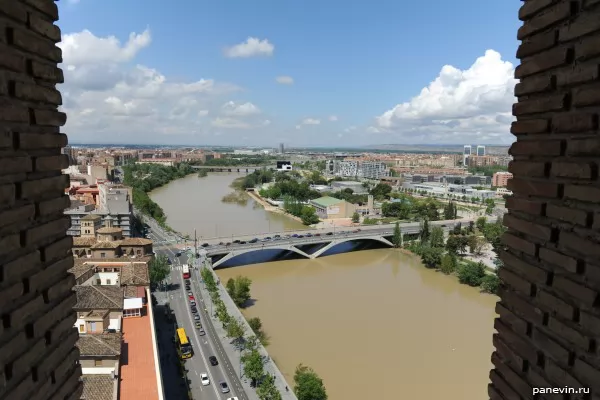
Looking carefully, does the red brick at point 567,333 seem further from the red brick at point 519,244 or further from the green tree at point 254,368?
the green tree at point 254,368

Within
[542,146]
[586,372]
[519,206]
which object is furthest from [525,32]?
[586,372]

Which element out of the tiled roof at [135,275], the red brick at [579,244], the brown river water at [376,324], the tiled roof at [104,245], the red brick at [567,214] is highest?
the red brick at [567,214]

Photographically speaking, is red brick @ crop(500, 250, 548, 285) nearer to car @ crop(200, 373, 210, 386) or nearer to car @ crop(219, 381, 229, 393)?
car @ crop(219, 381, 229, 393)

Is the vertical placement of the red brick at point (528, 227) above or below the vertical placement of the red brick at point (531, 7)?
below

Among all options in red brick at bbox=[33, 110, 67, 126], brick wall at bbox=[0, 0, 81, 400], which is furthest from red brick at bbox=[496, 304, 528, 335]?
red brick at bbox=[33, 110, 67, 126]

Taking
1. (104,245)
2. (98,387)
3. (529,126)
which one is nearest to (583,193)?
(529,126)

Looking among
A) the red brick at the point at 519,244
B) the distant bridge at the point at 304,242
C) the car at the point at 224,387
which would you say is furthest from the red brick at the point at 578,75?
the distant bridge at the point at 304,242

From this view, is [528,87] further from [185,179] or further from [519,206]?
[185,179]
